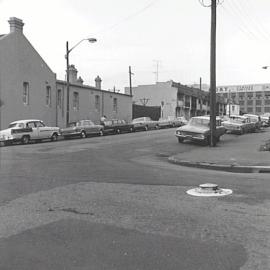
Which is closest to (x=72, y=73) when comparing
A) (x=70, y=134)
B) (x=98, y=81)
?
(x=98, y=81)

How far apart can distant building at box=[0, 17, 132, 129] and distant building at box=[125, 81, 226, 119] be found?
26.9 m

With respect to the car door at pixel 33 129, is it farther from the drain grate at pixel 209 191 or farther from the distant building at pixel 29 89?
the drain grate at pixel 209 191

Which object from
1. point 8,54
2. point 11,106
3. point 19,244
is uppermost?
point 8,54

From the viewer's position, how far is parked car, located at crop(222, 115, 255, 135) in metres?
35.2

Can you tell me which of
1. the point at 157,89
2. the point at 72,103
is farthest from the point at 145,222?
the point at 157,89

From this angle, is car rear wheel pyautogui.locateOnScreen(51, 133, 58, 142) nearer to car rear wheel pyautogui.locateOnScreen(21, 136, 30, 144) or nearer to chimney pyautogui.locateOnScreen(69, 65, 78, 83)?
car rear wheel pyautogui.locateOnScreen(21, 136, 30, 144)

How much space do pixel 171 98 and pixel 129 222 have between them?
69.1m

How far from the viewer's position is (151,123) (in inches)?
1869

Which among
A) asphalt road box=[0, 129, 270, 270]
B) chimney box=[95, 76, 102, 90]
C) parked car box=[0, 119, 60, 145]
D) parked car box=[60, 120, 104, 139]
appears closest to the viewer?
asphalt road box=[0, 129, 270, 270]

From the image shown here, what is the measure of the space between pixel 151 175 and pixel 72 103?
32.4m

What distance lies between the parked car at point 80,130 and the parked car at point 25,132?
1634mm

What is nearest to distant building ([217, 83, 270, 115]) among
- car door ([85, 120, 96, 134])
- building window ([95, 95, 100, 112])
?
building window ([95, 95, 100, 112])

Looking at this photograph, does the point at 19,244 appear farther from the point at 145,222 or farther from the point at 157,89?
the point at 157,89

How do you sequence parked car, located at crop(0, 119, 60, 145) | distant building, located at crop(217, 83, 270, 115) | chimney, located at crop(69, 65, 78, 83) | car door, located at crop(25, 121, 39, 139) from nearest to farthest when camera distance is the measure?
parked car, located at crop(0, 119, 60, 145), car door, located at crop(25, 121, 39, 139), chimney, located at crop(69, 65, 78, 83), distant building, located at crop(217, 83, 270, 115)
